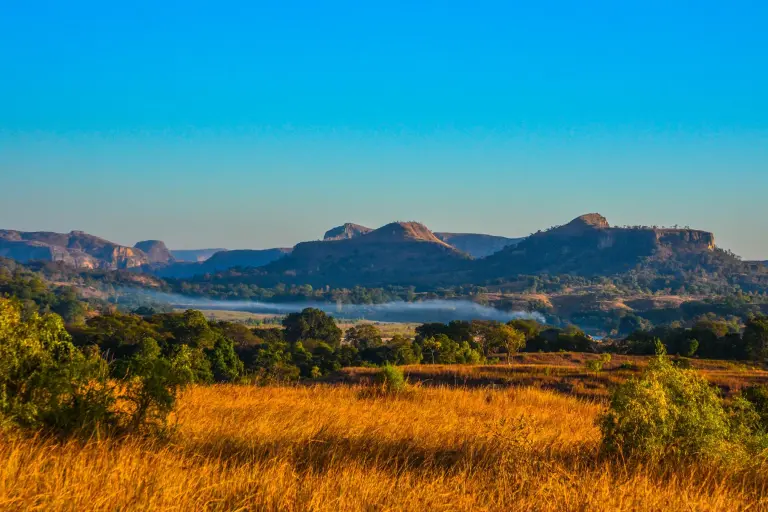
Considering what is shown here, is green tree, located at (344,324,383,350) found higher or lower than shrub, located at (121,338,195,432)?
lower

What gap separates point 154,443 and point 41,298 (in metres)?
148

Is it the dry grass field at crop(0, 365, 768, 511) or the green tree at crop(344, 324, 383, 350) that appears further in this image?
the green tree at crop(344, 324, 383, 350)

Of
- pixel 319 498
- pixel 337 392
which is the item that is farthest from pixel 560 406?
pixel 319 498

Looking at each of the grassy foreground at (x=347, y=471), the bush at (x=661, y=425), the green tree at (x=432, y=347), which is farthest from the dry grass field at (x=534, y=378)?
the green tree at (x=432, y=347)

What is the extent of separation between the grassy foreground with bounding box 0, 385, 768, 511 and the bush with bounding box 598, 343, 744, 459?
0.29 metres

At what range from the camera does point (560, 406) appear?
42.4 ft

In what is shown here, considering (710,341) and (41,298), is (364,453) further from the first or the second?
(41,298)

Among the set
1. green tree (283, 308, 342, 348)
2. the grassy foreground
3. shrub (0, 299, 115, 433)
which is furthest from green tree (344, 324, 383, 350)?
shrub (0, 299, 115, 433)

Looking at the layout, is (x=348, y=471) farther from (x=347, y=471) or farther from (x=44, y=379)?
(x=44, y=379)

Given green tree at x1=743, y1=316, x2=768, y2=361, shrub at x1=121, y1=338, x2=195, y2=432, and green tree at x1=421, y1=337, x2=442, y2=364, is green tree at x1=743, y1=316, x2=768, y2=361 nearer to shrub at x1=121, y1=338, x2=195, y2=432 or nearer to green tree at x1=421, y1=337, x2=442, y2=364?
green tree at x1=421, y1=337, x2=442, y2=364

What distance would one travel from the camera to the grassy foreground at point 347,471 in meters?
4.86

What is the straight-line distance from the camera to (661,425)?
23.3 feet

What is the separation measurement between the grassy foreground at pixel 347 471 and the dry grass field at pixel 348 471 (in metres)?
0.01

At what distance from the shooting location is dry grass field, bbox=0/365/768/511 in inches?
191
